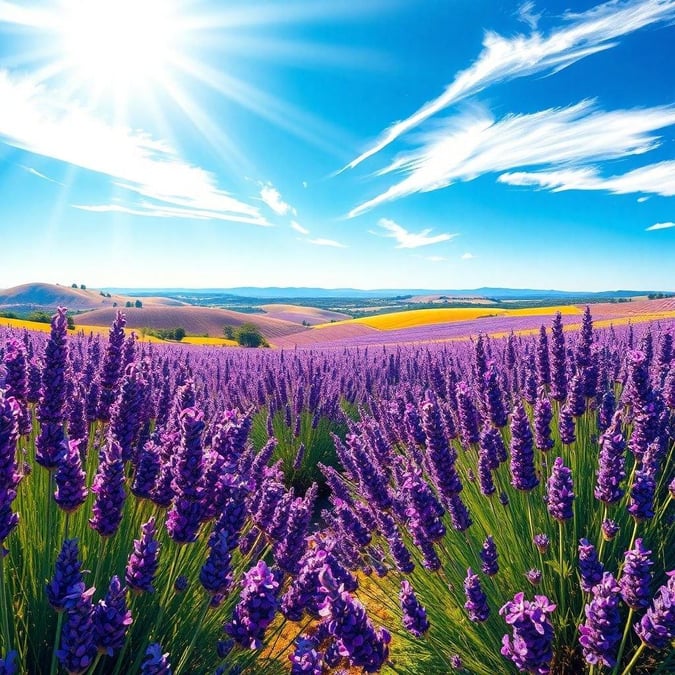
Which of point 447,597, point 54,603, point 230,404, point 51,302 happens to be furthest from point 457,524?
point 51,302

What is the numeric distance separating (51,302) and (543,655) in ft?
626

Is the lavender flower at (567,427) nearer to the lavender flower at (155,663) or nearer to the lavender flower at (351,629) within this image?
the lavender flower at (351,629)

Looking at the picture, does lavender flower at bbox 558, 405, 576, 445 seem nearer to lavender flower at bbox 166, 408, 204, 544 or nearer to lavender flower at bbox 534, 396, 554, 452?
lavender flower at bbox 534, 396, 554, 452

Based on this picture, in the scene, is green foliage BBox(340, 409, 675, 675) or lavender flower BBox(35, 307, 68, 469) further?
green foliage BBox(340, 409, 675, 675)

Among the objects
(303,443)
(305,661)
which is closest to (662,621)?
(305,661)

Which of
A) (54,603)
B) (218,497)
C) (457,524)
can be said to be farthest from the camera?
(457,524)

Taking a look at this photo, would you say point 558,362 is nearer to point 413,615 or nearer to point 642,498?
point 642,498

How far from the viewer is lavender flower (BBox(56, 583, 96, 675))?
1.15 meters

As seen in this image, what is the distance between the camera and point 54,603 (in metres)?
1.18

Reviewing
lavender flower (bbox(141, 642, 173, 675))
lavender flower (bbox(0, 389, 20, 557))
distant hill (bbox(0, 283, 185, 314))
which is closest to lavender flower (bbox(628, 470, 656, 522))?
lavender flower (bbox(141, 642, 173, 675))

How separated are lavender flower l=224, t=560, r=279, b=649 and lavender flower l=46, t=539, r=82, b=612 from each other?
419 mm

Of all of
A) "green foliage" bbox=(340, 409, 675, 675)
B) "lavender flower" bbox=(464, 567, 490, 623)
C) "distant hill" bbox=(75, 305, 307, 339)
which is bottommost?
"distant hill" bbox=(75, 305, 307, 339)

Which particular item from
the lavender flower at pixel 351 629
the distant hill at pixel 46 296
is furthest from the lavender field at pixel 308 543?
the distant hill at pixel 46 296

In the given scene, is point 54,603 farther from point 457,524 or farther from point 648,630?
point 457,524
